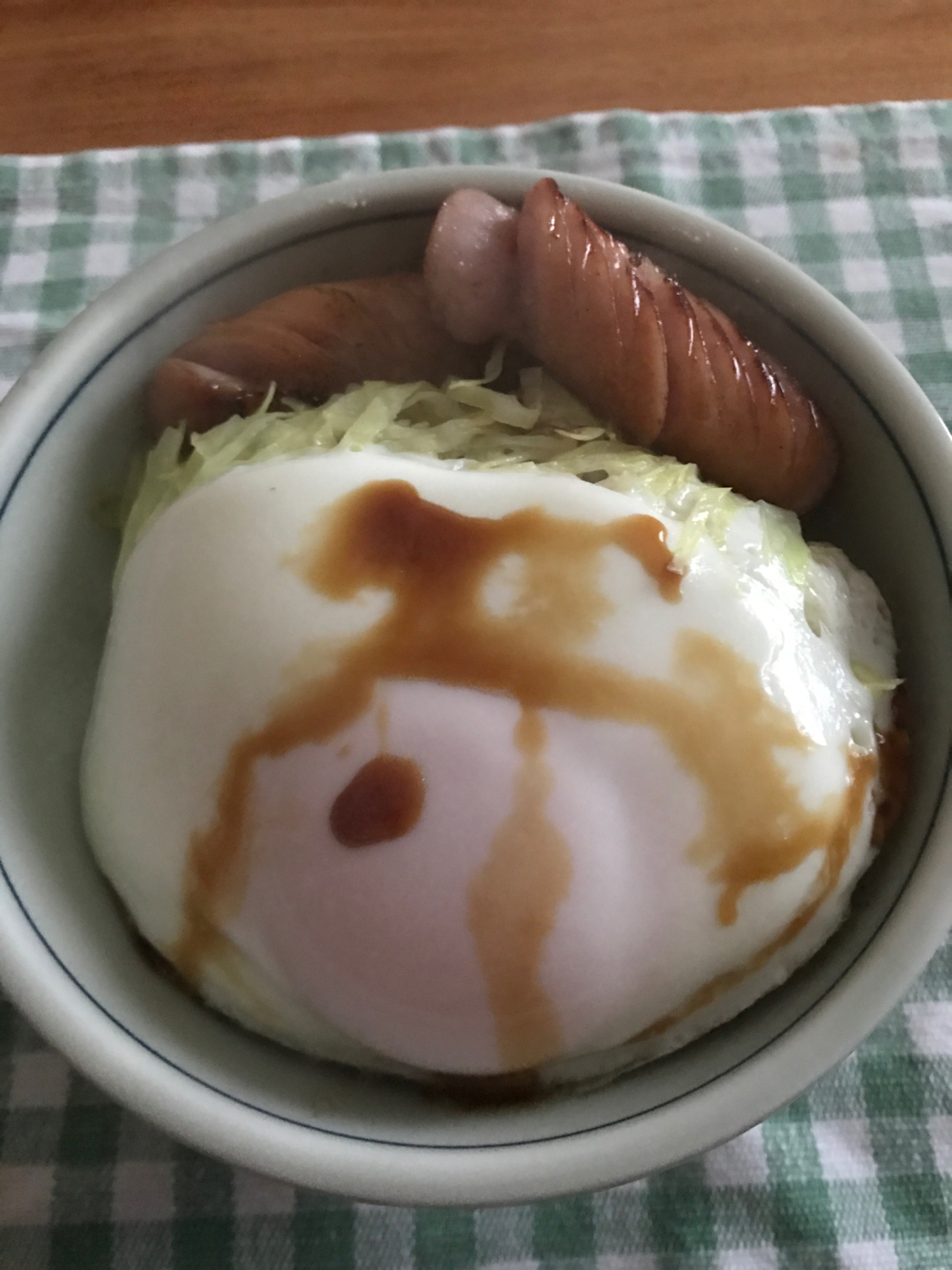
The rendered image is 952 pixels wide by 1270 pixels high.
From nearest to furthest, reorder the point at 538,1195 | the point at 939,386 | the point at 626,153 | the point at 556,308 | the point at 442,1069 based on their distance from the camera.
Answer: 1. the point at 538,1195
2. the point at 442,1069
3. the point at 556,308
4. the point at 939,386
5. the point at 626,153

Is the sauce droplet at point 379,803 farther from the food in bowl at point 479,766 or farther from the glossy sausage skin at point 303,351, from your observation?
→ the glossy sausage skin at point 303,351

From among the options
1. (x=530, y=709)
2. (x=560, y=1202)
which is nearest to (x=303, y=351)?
(x=530, y=709)

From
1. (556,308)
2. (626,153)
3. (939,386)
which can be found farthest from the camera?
(626,153)

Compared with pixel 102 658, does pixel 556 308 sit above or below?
above

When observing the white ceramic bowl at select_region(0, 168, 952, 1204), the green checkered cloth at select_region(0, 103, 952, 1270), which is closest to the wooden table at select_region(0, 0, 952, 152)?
the white ceramic bowl at select_region(0, 168, 952, 1204)

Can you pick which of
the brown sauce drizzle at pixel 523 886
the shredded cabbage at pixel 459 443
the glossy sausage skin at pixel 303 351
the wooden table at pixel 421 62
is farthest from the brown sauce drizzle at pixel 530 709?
the wooden table at pixel 421 62

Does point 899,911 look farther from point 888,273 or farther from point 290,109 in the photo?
point 290,109

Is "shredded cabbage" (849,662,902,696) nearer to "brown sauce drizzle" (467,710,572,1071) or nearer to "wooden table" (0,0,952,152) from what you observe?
"brown sauce drizzle" (467,710,572,1071)

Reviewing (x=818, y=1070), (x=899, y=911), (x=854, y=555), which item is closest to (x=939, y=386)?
(x=854, y=555)
